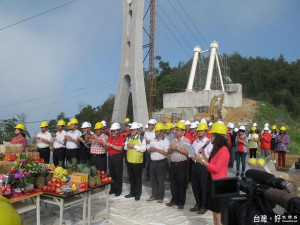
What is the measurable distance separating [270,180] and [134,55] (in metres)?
17.4

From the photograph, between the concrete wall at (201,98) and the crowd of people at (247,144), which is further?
the concrete wall at (201,98)

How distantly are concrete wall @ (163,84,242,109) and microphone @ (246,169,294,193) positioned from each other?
85.4 feet

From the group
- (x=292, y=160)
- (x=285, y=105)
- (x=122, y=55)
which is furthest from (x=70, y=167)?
(x=285, y=105)

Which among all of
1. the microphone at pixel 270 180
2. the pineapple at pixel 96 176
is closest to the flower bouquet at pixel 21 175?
the pineapple at pixel 96 176

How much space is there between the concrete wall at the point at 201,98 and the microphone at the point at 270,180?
85.4 feet

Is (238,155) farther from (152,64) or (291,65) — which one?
(291,65)

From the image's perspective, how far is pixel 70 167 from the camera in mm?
4770

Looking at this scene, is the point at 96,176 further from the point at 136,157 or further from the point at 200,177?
the point at 200,177

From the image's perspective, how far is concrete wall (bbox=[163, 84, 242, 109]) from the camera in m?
27.7

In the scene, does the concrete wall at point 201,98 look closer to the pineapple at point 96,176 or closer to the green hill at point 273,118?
the green hill at point 273,118

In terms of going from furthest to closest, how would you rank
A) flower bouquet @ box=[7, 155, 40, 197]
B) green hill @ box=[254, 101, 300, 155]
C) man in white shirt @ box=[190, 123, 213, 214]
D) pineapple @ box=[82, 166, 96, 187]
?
green hill @ box=[254, 101, 300, 155] < man in white shirt @ box=[190, 123, 213, 214] < pineapple @ box=[82, 166, 96, 187] < flower bouquet @ box=[7, 155, 40, 197]

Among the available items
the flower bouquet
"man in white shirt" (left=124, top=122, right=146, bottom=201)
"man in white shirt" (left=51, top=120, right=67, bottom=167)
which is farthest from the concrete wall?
the flower bouquet

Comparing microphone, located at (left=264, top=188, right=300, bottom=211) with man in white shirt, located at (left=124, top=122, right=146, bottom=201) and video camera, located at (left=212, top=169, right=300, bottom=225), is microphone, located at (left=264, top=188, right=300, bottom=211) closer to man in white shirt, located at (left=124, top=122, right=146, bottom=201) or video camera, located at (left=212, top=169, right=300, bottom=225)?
video camera, located at (left=212, top=169, right=300, bottom=225)

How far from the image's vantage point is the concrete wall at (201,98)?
27688 mm
